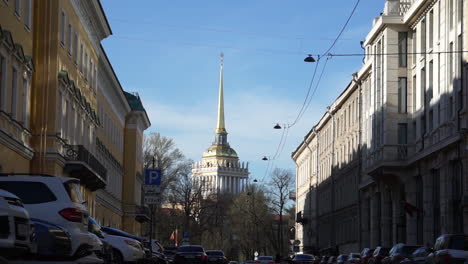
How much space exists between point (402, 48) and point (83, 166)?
20946 mm

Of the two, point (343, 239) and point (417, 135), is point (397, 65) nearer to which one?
point (417, 135)

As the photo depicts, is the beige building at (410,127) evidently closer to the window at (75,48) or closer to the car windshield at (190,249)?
the car windshield at (190,249)

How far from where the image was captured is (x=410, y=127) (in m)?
54.1

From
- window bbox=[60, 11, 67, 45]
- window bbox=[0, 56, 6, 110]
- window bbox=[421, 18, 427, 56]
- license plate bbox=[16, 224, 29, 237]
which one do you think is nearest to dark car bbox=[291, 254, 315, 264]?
window bbox=[421, 18, 427, 56]

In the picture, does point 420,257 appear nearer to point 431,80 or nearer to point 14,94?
point 14,94

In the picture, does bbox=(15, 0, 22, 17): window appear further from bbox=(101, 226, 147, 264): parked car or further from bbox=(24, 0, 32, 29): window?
bbox=(101, 226, 147, 264): parked car

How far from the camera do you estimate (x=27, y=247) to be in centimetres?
1466

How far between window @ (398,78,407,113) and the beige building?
0.18ft

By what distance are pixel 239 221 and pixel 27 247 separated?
109 metres

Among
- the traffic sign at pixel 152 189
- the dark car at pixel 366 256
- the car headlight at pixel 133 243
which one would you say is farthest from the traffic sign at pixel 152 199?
the dark car at pixel 366 256

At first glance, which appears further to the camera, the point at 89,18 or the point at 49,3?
the point at 89,18

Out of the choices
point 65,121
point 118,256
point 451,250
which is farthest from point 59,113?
point 451,250

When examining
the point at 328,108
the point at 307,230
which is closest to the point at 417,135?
the point at 328,108

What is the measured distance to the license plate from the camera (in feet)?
47.3
